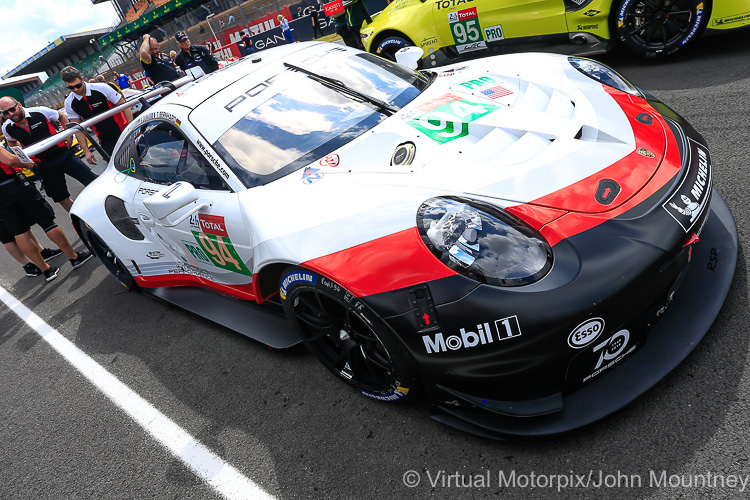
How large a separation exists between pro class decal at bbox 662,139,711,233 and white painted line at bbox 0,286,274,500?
1.91 meters

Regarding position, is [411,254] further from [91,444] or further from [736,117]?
[736,117]

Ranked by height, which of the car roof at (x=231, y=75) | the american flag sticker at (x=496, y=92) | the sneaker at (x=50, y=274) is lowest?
the sneaker at (x=50, y=274)

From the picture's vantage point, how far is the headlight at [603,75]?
8.55 ft

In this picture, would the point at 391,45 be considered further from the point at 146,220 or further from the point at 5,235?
the point at 5,235

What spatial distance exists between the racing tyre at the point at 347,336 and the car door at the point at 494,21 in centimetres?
429

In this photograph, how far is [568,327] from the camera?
60.4 inches

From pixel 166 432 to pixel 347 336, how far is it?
1.17 meters

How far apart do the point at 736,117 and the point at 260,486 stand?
3.93 meters

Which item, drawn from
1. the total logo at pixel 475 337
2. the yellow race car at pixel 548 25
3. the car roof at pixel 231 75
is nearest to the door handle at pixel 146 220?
the car roof at pixel 231 75

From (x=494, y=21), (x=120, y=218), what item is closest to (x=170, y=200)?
(x=120, y=218)

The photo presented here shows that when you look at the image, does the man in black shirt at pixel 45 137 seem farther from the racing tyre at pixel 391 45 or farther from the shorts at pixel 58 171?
the racing tyre at pixel 391 45

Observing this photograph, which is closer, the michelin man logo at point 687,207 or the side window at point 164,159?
the michelin man logo at point 687,207

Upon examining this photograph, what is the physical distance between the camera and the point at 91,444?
8.32 feet

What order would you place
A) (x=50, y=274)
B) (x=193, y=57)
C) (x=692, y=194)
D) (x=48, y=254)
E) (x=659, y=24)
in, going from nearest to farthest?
(x=692, y=194) → (x=659, y=24) → (x=50, y=274) → (x=48, y=254) → (x=193, y=57)
